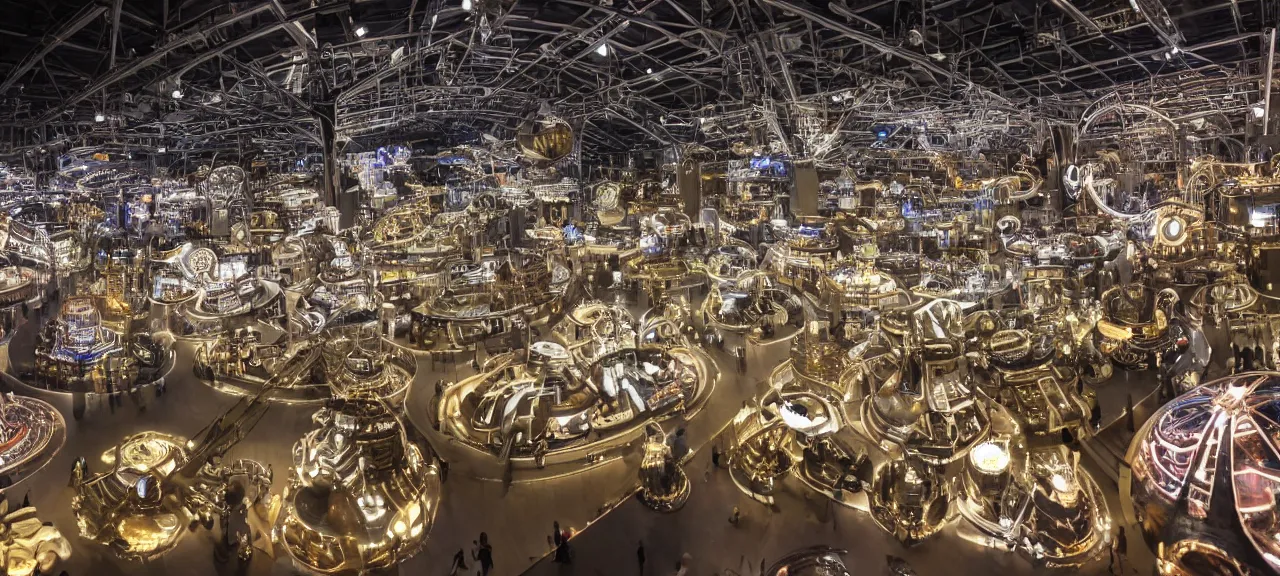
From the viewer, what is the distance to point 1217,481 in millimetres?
1676

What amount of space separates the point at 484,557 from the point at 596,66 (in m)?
2.40

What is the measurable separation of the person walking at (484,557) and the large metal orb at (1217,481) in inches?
80.7

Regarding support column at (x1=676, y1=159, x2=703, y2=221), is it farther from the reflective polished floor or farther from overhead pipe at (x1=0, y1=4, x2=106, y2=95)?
overhead pipe at (x1=0, y1=4, x2=106, y2=95)

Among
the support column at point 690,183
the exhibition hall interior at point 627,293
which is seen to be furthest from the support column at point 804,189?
the support column at point 690,183

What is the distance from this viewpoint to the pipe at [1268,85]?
9.78 feet

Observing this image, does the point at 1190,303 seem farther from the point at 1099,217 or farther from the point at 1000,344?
the point at 1000,344

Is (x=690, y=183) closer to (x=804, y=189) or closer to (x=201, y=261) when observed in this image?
(x=804, y=189)

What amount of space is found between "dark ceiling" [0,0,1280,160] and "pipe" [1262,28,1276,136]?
0.06 meters

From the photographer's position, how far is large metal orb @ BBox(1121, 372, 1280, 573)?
63.8 inches

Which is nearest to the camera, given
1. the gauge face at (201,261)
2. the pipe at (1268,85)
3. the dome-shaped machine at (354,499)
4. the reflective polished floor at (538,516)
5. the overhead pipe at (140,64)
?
the dome-shaped machine at (354,499)

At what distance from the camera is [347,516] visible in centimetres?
175

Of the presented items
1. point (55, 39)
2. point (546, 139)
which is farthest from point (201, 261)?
point (546, 139)

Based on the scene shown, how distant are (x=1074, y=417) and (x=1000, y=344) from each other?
1.27 feet

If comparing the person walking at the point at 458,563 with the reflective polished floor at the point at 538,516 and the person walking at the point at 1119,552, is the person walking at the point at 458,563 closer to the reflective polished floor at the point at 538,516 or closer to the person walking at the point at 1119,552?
the reflective polished floor at the point at 538,516
